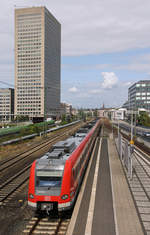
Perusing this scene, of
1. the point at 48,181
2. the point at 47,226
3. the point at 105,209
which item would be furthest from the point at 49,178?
the point at 105,209

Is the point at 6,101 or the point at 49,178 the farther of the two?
the point at 6,101

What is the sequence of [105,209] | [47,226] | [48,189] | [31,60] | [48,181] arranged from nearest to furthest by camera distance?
[47,226] < [48,189] < [48,181] < [105,209] < [31,60]

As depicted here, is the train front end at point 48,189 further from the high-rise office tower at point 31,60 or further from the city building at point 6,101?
the city building at point 6,101

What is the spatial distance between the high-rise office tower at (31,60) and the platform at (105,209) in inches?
5574

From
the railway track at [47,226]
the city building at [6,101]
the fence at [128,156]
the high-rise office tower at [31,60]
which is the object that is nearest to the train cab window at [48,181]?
the railway track at [47,226]

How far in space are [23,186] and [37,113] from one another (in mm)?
142262

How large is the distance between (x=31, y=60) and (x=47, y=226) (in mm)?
161335

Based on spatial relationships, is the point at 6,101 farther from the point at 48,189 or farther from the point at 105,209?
the point at 105,209

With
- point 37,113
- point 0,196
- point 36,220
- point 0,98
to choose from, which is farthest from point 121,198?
point 0,98

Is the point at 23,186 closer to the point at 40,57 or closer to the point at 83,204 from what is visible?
the point at 83,204

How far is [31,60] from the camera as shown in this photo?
162 m

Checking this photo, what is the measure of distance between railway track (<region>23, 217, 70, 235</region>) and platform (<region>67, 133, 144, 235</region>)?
1.74 ft

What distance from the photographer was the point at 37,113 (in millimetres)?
157125

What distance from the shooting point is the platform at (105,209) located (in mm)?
9734
